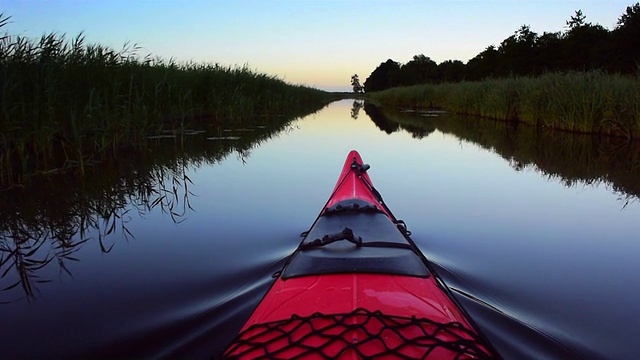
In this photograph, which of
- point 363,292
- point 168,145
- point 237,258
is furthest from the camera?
point 168,145

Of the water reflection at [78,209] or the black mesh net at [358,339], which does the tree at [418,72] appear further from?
the black mesh net at [358,339]

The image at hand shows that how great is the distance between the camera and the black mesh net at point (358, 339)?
128 cm

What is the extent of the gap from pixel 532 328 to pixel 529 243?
1423mm

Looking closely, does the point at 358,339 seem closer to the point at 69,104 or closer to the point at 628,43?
the point at 69,104

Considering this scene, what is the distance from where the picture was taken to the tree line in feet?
83.0

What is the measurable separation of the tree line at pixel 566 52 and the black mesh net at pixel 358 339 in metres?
15.0

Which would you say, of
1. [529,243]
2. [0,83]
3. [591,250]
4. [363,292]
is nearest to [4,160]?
[0,83]

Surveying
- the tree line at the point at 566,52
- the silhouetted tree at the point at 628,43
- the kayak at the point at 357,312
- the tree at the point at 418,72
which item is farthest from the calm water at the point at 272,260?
the tree at the point at 418,72

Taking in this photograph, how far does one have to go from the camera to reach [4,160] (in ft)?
16.1

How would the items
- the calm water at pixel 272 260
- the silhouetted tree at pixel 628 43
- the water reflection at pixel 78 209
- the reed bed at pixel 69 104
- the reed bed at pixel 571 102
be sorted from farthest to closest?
1. the silhouetted tree at pixel 628 43
2. the reed bed at pixel 571 102
3. the reed bed at pixel 69 104
4. the water reflection at pixel 78 209
5. the calm water at pixel 272 260

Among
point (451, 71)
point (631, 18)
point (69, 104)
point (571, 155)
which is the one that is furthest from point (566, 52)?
point (69, 104)

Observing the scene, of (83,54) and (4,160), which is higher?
(83,54)

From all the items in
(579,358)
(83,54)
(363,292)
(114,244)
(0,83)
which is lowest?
(579,358)

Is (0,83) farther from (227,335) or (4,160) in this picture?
(227,335)
